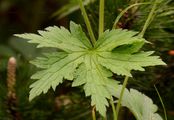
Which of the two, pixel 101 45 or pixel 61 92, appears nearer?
pixel 101 45

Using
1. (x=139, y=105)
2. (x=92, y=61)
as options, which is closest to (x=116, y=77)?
(x=139, y=105)

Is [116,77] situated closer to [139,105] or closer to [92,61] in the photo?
[139,105]

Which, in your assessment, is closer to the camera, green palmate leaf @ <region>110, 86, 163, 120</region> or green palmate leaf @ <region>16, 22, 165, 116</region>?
green palmate leaf @ <region>16, 22, 165, 116</region>

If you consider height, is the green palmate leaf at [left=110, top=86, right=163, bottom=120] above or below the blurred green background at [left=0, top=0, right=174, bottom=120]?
below

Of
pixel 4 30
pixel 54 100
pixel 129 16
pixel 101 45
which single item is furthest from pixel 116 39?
pixel 4 30

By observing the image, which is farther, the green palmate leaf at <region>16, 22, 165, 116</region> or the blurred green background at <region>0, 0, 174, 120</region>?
the blurred green background at <region>0, 0, 174, 120</region>

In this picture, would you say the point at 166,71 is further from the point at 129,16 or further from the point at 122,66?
the point at 122,66
